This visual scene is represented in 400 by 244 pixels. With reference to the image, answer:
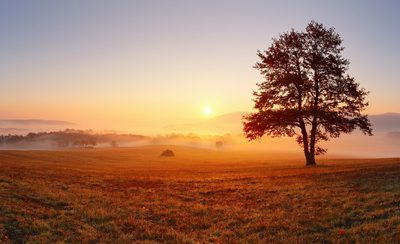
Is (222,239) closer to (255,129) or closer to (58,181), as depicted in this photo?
(58,181)

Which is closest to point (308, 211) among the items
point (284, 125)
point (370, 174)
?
point (370, 174)

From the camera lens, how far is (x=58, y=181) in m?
30.0

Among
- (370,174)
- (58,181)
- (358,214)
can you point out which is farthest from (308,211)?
(58,181)

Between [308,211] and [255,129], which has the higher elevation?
[255,129]

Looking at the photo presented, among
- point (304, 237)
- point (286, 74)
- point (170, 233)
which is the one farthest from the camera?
point (286, 74)

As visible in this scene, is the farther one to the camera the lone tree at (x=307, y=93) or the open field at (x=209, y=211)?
the lone tree at (x=307, y=93)

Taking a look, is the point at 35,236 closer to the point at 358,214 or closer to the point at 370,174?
the point at 358,214

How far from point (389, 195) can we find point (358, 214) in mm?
3497

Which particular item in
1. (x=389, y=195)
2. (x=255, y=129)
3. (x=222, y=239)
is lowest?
(x=222, y=239)

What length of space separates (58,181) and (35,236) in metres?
15.7

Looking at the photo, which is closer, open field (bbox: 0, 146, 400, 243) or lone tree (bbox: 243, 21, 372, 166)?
open field (bbox: 0, 146, 400, 243)

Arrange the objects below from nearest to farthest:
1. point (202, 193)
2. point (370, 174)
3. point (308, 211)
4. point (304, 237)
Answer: point (304, 237), point (308, 211), point (202, 193), point (370, 174)

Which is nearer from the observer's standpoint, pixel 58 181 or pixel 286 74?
pixel 58 181

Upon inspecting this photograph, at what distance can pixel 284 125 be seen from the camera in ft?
137
